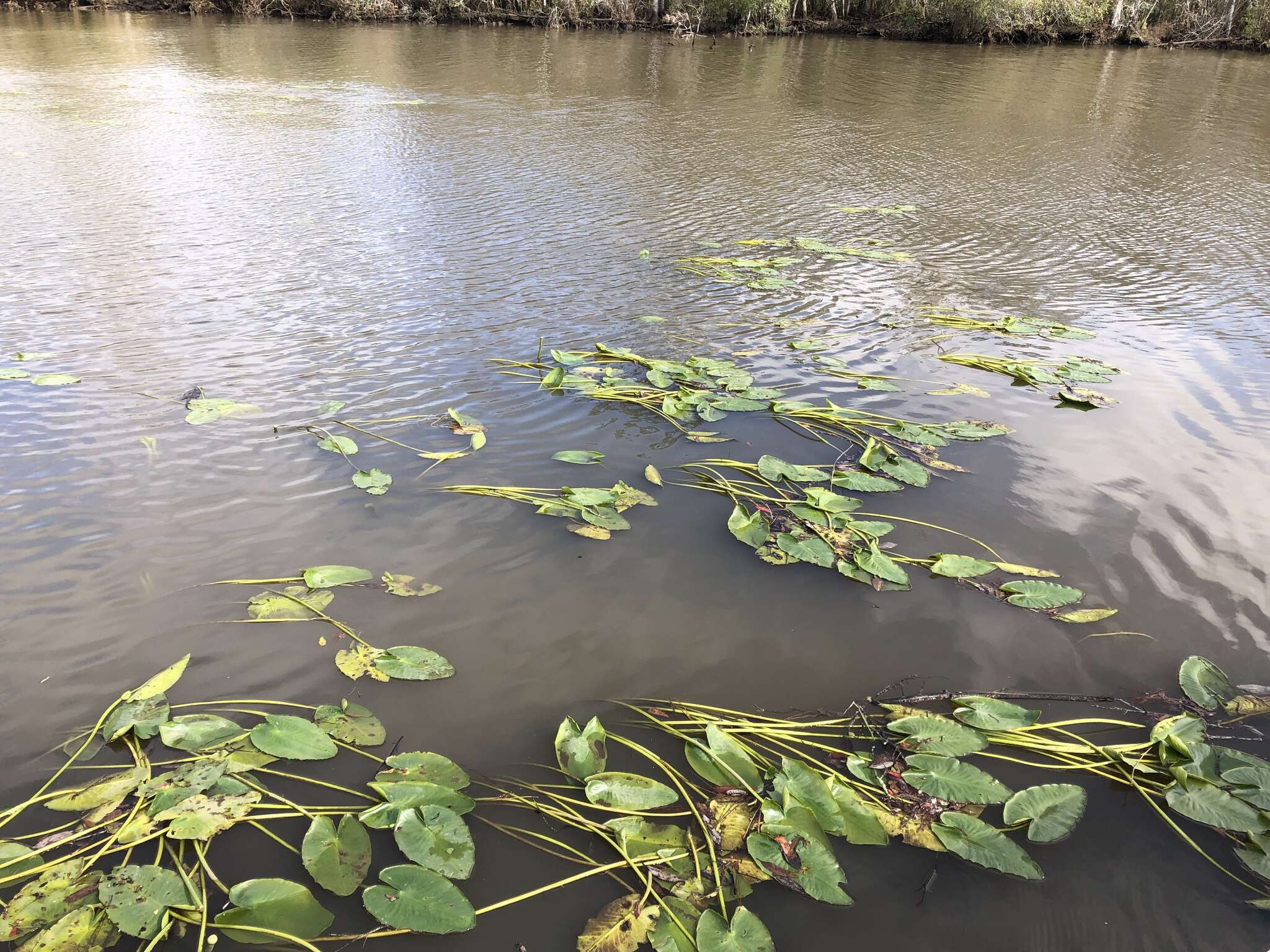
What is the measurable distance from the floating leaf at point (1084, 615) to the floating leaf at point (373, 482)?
3.14 m

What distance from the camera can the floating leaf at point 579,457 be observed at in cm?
402

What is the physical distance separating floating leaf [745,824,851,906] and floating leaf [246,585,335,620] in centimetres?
190

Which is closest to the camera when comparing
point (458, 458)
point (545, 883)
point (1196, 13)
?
point (545, 883)

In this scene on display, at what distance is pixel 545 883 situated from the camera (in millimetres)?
2082

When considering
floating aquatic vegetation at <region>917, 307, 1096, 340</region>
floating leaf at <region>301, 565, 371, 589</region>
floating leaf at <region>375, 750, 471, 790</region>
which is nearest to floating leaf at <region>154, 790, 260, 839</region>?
floating leaf at <region>375, 750, 471, 790</region>

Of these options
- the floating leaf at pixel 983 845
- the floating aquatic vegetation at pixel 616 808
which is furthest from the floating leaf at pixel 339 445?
the floating leaf at pixel 983 845

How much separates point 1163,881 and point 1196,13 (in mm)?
34343

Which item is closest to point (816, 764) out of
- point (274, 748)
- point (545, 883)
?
point (545, 883)

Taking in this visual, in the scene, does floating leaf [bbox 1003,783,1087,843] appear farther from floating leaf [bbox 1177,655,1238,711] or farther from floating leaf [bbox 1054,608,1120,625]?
floating leaf [bbox 1054,608,1120,625]

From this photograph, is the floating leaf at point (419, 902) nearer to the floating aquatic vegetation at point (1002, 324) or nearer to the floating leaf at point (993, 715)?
the floating leaf at point (993, 715)

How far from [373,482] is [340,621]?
3.28ft

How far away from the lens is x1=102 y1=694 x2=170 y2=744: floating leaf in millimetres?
2424

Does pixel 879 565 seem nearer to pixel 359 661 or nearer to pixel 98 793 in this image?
pixel 359 661

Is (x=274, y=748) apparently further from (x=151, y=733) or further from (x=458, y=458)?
(x=458, y=458)
